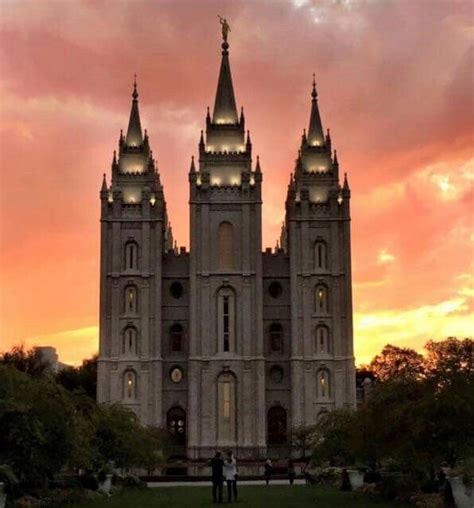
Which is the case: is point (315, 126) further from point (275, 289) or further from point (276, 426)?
point (276, 426)

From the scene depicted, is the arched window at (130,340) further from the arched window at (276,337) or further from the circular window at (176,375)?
the arched window at (276,337)

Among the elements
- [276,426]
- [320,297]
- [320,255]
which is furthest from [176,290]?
[276,426]

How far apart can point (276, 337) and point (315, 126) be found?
17.8 meters

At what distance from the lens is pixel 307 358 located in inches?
2921

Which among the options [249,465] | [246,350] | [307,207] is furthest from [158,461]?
[307,207]

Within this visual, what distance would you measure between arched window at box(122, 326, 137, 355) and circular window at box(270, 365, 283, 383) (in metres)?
10.5

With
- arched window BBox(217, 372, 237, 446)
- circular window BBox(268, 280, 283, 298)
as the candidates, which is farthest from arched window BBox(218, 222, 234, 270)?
arched window BBox(217, 372, 237, 446)

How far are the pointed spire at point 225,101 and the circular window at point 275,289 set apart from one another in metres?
13.5

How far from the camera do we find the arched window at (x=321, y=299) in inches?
2958

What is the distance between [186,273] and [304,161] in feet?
43.1

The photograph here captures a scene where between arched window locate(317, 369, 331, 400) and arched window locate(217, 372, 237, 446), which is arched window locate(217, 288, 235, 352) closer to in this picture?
arched window locate(217, 372, 237, 446)

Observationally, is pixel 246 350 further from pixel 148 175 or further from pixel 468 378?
pixel 468 378

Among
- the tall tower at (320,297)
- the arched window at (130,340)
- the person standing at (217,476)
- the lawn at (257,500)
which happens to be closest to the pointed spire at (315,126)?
the tall tower at (320,297)

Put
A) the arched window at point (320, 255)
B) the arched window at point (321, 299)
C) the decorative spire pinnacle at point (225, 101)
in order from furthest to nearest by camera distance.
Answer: the decorative spire pinnacle at point (225, 101)
the arched window at point (320, 255)
the arched window at point (321, 299)
